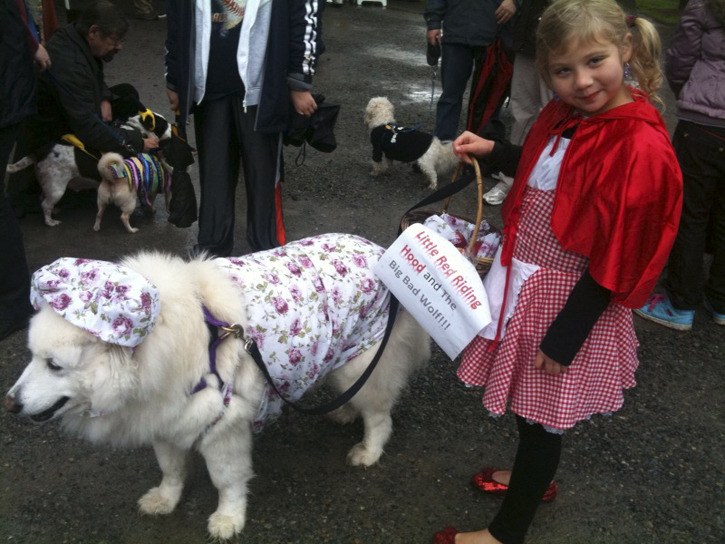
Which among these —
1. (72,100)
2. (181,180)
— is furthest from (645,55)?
(72,100)

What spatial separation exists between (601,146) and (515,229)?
15.7 inches

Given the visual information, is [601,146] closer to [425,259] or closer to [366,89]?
[425,259]

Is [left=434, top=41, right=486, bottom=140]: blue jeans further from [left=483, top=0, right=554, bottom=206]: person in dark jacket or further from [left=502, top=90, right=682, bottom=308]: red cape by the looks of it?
[left=502, top=90, right=682, bottom=308]: red cape

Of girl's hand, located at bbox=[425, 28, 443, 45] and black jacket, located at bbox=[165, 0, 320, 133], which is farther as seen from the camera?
girl's hand, located at bbox=[425, 28, 443, 45]

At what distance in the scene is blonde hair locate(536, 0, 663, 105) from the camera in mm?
1838

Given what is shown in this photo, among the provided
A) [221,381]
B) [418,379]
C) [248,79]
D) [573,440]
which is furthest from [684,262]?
[221,381]

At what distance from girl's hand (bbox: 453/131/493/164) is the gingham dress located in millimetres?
263

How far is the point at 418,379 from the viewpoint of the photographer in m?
3.60

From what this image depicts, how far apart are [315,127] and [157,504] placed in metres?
2.20

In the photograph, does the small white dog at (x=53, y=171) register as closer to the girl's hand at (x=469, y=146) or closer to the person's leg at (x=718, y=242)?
the girl's hand at (x=469, y=146)

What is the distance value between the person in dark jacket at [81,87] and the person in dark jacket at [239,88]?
106cm

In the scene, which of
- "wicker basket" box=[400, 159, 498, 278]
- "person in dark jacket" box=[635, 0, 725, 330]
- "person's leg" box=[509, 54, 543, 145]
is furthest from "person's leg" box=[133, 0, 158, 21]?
"wicker basket" box=[400, 159, 498, 278]

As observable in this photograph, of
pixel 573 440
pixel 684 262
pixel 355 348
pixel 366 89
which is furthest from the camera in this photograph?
pixel 366 89

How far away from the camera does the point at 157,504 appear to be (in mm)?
2656
